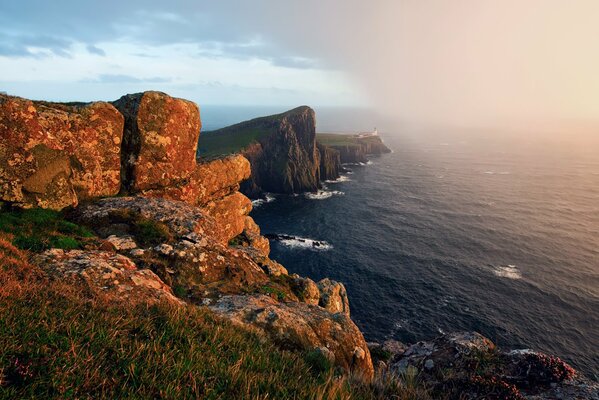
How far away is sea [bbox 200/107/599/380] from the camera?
49.6 metres

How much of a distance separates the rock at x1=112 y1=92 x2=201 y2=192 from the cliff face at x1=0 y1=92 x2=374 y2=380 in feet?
0.23

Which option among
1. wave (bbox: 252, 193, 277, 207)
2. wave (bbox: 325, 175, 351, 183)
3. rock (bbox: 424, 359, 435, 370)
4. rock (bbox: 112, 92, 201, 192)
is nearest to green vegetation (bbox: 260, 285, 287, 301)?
rock (bbox: 424, 359, 435, 370)

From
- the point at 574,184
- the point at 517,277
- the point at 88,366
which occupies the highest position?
the point at 88,366

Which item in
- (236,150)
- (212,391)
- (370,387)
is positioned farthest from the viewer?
(236,150)

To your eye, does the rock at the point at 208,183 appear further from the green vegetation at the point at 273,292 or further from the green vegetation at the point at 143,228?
the green vegetation at the point at 273,292

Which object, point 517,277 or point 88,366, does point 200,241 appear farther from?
point 517,277

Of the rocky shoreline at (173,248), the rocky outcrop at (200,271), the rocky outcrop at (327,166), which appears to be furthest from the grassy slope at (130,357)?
the rocky outcrop at (327,166)

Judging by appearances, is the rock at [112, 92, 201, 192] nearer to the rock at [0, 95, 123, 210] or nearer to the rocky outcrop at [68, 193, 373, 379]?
the rock at [0, 95, 123, 210]

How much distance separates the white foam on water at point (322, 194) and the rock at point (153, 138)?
317 ft

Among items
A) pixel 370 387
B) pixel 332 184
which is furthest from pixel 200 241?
pixel 332 184

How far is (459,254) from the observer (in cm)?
7075

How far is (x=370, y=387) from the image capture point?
258 inches

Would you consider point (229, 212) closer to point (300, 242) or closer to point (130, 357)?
point (130, 357)

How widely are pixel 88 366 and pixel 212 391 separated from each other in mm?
1808
